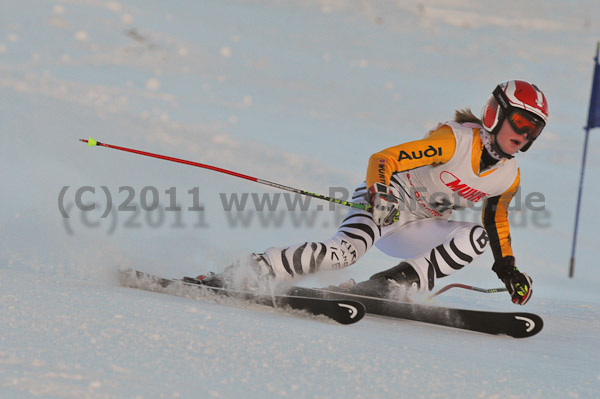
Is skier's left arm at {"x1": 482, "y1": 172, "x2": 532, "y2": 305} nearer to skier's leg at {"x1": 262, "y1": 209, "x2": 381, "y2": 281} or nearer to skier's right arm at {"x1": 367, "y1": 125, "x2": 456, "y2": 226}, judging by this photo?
skier's right arm at {"x1": 367, "y1": 125, "x2": 456, "y2": 226}

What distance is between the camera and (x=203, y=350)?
2.30 metres

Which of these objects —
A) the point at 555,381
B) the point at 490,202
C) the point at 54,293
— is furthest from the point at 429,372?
the point at 490,202

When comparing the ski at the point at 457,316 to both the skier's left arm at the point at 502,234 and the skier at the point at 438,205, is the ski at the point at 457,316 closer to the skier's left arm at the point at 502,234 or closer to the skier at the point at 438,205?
the skier at the point at 438,205

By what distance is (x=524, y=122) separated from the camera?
3.62 meters

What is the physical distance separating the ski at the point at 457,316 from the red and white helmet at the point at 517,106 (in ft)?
3.07

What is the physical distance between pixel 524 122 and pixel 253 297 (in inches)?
67.3

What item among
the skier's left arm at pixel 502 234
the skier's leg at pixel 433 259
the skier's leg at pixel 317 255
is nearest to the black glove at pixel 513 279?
the skier's left arm at pixel 502 234

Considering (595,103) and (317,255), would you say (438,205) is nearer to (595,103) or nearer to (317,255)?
(317,255)

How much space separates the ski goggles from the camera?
11.8 feet

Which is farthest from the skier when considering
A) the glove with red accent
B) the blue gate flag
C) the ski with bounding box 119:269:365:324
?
the blue gate flag

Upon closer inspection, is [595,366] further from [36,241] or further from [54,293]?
[36,241]

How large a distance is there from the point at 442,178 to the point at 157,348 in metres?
2.18

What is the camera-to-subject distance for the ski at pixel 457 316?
3551 mm

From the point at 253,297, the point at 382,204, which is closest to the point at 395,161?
the point at 382,204
